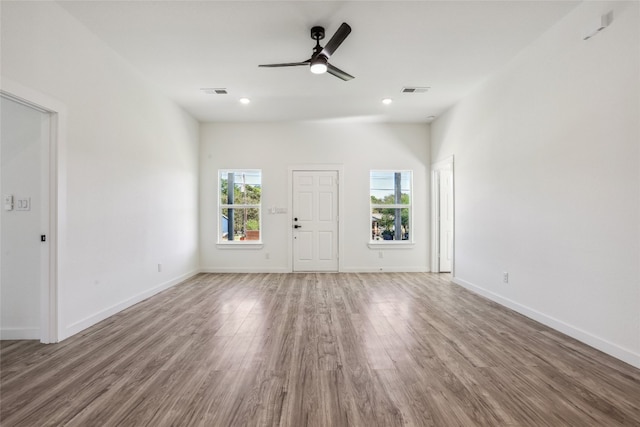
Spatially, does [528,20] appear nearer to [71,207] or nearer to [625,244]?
[625,244]

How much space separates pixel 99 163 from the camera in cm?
318

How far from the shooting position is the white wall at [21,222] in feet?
8.68

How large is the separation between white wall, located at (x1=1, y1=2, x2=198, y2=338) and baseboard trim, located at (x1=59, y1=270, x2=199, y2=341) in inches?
0.5

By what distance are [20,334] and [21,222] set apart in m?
1.01

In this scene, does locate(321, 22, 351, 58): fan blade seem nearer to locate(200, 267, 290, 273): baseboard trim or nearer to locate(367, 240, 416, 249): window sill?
locate(367, 240, 416, 249): window sill

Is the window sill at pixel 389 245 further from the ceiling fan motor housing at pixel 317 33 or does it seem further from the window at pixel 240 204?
the ceiling fan motor housing at pixel 317 33

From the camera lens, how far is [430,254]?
5953 millimetres

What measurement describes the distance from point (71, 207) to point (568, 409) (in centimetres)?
410

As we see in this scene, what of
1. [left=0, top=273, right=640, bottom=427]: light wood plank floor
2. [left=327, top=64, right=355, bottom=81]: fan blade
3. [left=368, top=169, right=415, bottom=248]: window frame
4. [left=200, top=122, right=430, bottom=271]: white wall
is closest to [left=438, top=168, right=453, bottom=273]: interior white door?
[left=200, top=122, right=430, bottom=271]: white wall

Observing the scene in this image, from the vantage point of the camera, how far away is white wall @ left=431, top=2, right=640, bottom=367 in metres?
2.27

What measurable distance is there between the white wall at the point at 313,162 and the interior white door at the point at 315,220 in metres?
0.19

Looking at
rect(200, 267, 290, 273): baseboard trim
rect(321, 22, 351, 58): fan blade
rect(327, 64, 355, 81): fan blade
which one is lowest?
rect(200, 267, 290, 273): baseboard trim

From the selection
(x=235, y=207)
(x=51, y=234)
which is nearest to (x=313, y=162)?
(x=235, y=207)

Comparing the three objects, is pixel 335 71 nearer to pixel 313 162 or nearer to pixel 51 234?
pixel 313 162
